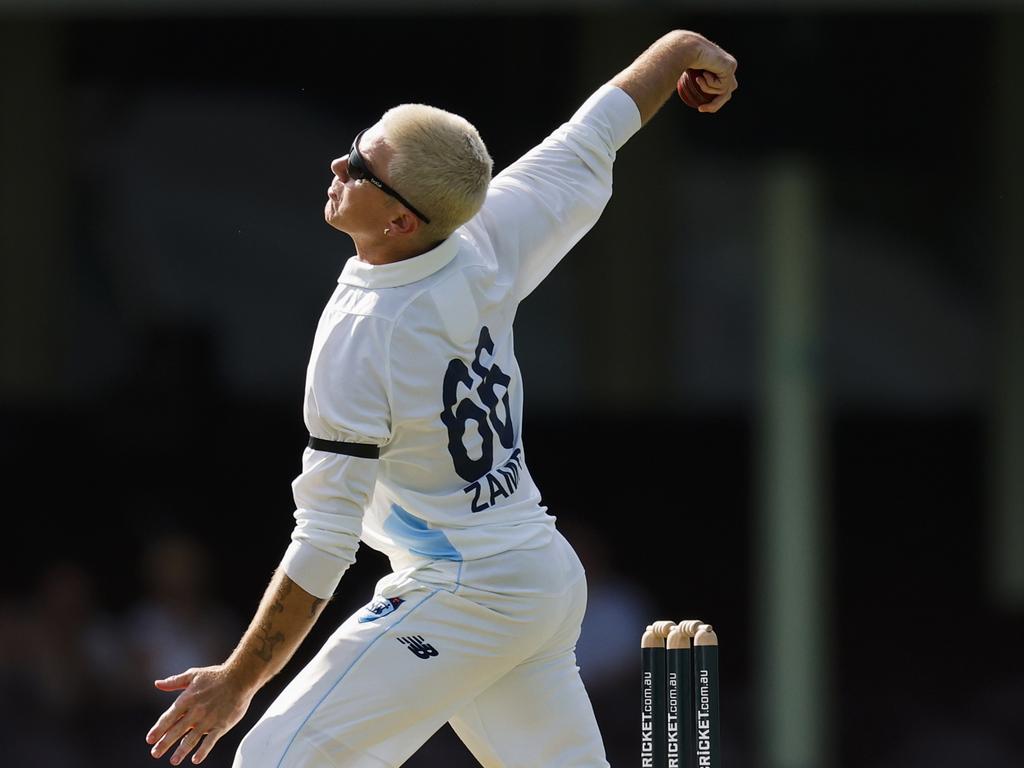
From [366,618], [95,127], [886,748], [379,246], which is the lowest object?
[886,748]

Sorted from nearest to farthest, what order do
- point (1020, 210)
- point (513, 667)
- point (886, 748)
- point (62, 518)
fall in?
1. point (513, 667)
2. point (886, 748)
3. point (62, 518)
4. point (1020, 210)

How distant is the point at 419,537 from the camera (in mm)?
2639

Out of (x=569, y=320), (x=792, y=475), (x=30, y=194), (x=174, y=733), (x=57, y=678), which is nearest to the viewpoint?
(x=174, y=733)

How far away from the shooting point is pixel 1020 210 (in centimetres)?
885

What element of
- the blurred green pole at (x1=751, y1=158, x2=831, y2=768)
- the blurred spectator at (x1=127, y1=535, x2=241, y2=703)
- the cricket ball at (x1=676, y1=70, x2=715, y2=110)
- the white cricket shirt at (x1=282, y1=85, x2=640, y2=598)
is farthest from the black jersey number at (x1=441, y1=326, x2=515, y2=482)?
the blurred spectator at (x1=127, y1=535, x2=241, y2=703)

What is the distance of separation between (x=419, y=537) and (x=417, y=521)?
3 cm

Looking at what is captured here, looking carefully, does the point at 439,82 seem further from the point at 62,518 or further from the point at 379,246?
the point at 379,246

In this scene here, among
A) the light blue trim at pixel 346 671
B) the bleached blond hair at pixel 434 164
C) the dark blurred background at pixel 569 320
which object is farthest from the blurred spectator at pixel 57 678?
the bleached blond hair at pixel 434 164

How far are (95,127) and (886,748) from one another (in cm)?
507

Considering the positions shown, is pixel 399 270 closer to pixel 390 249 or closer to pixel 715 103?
pixel 390 249

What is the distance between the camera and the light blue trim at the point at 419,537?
2.62 metres

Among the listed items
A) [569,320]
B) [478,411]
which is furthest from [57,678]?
[478,411]

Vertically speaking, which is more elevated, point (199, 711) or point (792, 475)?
point (199, 711)

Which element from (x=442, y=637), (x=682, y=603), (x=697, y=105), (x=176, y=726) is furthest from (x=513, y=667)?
(x=682, y=603)
